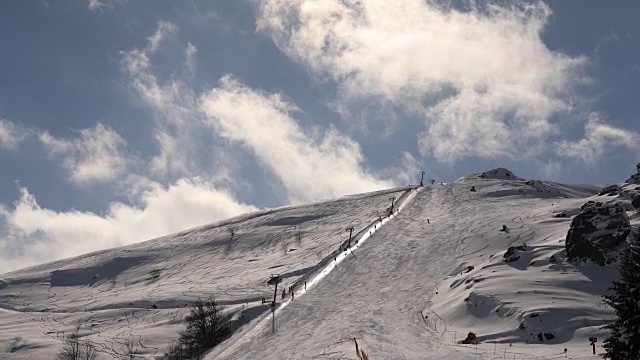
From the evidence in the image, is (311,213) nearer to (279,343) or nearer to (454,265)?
(454,265)

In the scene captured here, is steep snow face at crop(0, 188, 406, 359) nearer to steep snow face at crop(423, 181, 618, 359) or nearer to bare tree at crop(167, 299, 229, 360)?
bare tree at crop(167, 299, 229, 360)

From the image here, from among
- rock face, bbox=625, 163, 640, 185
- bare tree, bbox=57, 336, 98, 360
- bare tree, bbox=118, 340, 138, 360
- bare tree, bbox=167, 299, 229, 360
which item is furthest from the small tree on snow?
rock face, bbox=625, 163, 640, 185

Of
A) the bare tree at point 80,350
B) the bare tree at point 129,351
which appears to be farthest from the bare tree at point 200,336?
the bare tree at point 80,350

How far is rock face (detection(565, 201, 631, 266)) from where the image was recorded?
4766cm

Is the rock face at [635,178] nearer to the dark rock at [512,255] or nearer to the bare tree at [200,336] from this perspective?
the dark rock at [512,255]

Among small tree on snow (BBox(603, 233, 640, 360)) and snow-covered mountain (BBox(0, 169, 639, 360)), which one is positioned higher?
snow-covered mountain (BBox(0, 169, 639, 360))

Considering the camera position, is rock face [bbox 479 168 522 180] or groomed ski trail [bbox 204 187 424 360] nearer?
groomed ski trail [bbox 204 187 424 360]

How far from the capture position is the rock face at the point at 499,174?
126 metres

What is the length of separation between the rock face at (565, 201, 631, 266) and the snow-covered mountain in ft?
0.95

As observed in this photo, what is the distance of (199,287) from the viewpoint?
7144cm

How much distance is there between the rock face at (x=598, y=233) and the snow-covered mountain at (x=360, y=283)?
29 centimetres

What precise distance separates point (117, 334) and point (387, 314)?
86.2 feet

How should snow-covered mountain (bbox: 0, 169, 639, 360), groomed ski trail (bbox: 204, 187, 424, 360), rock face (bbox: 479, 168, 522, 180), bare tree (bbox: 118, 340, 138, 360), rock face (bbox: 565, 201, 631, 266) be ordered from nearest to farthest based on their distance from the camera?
1. snow-covered mountain (bbox: 0, 169, 639, 360)
2. groomed ski trail (bbox: 204, 187, 424, 360)
3. rock face (bbox: 565, 201, 631, 266)
4. bare tree (bbox: 118, 340, 138, 360)
5. rock face (bbox: 479, 168, 522, 180)

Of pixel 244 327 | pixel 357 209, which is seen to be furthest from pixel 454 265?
pixel 357 209
